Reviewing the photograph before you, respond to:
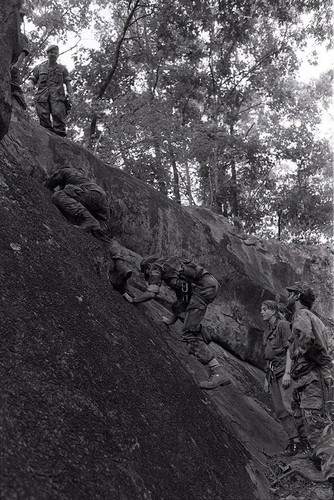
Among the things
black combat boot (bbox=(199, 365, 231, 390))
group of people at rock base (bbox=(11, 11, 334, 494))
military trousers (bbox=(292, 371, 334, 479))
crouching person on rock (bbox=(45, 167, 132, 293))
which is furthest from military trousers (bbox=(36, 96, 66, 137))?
military trousers (bbox=(292, 371, 334, 479))

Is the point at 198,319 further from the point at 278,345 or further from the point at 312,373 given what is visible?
the point at 278,345

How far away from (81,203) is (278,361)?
3.88m

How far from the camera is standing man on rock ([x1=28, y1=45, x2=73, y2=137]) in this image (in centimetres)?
1128

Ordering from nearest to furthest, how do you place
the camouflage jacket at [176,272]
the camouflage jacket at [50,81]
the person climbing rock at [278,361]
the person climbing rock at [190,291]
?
the person climbing rock at [190,291]
the camouflage jacket at [176,272]
the person climbing rock at [278,361]
the camouflage jacket at [50,81]

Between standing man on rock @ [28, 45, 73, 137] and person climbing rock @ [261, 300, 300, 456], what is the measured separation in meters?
6.49

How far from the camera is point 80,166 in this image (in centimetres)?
956

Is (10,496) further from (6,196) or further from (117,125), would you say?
(117,125)

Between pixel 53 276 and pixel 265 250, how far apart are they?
32.6 ft

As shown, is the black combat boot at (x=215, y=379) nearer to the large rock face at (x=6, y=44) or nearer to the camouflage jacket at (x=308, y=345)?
the camouflage jacket at (x=308, y=345)

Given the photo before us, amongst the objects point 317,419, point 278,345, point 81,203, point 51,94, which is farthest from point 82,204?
point 51,94

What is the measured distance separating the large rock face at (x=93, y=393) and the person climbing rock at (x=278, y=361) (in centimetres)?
31

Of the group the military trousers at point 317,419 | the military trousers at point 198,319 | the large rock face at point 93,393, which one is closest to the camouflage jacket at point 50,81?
the large rock face at point 93,393

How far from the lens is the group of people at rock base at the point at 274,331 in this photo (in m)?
5.56

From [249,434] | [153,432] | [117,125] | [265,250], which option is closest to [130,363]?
[153,432]
